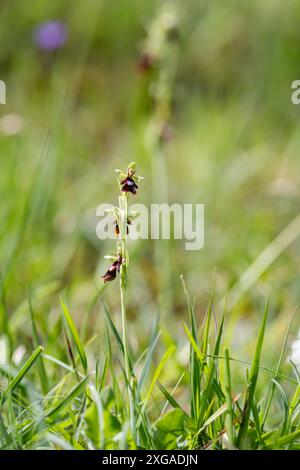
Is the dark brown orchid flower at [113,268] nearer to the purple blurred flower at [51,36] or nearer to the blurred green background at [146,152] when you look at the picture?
the blurred green background at [146,152]

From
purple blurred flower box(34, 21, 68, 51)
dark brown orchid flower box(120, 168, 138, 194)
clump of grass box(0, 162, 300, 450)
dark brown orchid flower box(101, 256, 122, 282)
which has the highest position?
purple blurred flower box(34, 21, 68, 51)

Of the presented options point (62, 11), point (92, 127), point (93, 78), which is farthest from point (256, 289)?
point (62, 11)

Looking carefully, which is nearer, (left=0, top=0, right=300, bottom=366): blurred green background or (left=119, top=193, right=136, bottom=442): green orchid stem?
(left=119, top=193, right=136, bottom=442): green orchid stem

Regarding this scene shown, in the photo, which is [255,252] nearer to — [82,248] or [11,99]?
[82,248]

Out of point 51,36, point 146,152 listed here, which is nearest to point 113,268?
point 146,152

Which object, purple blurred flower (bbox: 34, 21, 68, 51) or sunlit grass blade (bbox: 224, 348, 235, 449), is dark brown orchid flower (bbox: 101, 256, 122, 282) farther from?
purple blurred flower (bbox: 34, 21, 68, 51)

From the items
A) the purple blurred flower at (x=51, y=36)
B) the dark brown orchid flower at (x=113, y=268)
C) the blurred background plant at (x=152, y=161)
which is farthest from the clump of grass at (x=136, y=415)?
the purple blurred flower at (x=51, y=36)

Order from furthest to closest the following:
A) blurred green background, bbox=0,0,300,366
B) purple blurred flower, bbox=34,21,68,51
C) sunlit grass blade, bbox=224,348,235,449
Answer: purple blurred flower, bbox=34,21,68,51 → blurred green background, bbox=0,0,300,366 → sunlit grass blade, bbox=224,348,235,449

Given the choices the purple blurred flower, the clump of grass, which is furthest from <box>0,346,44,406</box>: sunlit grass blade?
the purple blurred flower
